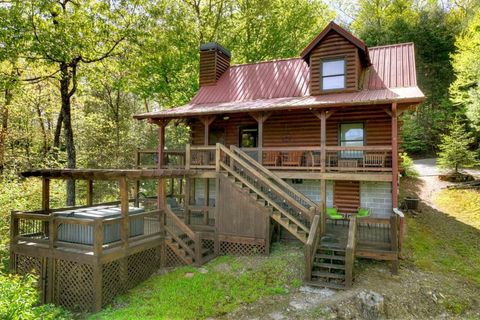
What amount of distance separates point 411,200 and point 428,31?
24376 millimetres

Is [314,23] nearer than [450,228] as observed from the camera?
No

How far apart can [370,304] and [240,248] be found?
4923mm

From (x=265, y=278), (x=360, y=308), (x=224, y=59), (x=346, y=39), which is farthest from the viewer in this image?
(x=224, y=59)

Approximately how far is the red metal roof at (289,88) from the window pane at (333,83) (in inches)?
25.8

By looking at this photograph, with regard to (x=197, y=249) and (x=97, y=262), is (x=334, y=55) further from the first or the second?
(x=97, y=262)

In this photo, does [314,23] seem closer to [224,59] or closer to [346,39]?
[224,59]

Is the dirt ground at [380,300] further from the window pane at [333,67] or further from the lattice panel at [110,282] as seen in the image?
the window pane at [333,67]

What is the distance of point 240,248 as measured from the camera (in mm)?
11469

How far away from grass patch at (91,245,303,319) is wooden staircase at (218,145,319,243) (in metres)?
1.11

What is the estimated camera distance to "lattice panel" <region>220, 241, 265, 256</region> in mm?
11195

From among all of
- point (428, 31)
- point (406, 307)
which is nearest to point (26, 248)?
point (406, 307)

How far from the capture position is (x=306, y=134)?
577 inches

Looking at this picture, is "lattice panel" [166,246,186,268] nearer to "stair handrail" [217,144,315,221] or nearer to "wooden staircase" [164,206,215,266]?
"wooden staircase" [164,206,215,266]

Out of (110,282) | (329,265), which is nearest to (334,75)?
(329,265)
